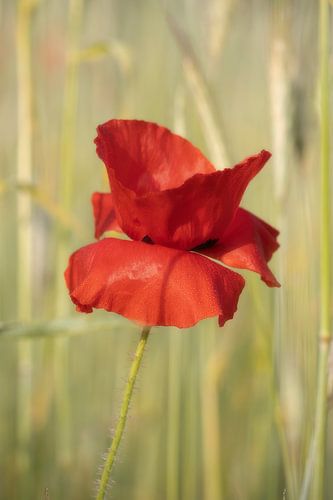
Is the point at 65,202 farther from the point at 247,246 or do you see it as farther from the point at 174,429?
the point at 247,246

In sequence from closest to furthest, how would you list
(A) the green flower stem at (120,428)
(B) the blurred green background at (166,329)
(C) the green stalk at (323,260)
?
(A) the green flower stem at (120,428) → (C) the green stalk at (323,260) → (B) the blurred green background at (166,329)

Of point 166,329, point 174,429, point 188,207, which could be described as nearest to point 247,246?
point 188,207

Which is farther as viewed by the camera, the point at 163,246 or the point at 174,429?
the point at 174,429

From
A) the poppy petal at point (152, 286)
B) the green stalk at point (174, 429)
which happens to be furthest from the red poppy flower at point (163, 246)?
the green stalk at point (174, 429)

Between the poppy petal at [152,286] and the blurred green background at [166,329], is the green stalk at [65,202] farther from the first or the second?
the poppy petal at [152,286]

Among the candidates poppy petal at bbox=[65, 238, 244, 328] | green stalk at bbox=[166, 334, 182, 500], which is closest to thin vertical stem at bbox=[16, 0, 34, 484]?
green stalk at bbox=[166, 334, 182, 500]

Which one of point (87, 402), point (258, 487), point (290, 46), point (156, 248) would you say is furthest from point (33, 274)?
point (156, 248)
